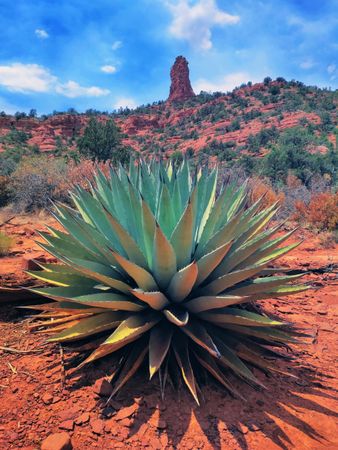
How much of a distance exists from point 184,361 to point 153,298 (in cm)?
42

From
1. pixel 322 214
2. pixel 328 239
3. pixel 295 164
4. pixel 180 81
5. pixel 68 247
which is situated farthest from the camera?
pixel 180 81

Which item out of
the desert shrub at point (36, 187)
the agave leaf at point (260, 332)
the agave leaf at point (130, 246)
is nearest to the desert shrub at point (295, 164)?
the desert shrub at point (36, 187)

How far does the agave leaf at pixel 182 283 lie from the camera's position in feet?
6.52

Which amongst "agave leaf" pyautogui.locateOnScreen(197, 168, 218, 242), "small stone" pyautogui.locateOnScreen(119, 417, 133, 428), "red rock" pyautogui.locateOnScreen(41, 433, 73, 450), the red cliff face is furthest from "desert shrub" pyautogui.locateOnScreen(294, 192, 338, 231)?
the red cliff face

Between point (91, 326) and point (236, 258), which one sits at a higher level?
point (236, 258)

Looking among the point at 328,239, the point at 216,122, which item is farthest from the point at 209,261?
the point at 216,122

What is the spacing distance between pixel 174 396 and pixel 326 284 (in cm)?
337

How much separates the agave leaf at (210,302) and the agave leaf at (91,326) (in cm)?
45

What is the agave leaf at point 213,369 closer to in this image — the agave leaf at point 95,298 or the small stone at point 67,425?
the agave leaf at point 95,298

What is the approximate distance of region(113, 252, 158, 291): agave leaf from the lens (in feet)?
6.61

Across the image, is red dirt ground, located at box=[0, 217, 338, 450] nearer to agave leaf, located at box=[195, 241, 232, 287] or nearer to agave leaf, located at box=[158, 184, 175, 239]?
agave leaf, located at box=[195, 241, 232, 287]

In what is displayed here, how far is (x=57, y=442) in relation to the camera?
1717 millimetres

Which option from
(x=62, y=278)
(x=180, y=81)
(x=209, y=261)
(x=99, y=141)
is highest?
(x=180, y=81)

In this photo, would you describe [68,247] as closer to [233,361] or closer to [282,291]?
[233,361]
